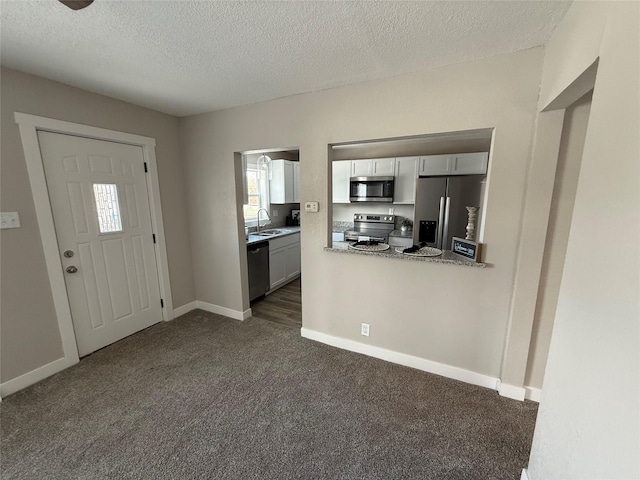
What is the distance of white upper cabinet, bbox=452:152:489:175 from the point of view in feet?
12.3

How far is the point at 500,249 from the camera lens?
1.87 meters

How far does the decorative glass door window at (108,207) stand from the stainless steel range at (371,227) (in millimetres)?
3332

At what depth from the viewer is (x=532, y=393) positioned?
192cm

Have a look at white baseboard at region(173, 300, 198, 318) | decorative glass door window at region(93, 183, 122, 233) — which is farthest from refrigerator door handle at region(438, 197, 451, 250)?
decorative glass door window at region(93, 183, 122, 233)

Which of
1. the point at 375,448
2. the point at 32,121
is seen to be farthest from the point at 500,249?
the point at 32,121

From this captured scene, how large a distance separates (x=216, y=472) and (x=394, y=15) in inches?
103

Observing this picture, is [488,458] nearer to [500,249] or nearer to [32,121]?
[500,249]

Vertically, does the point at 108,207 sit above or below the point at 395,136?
below

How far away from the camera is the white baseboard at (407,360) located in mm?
2074

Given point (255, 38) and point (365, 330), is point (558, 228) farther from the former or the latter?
point (255, 38)

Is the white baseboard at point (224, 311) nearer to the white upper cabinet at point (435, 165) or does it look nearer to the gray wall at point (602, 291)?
the gray wall at point (602, 291)

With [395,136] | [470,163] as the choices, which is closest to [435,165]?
[470,163]

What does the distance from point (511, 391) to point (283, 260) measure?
10.4 ft

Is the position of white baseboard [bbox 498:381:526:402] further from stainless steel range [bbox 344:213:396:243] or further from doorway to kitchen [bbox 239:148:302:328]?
stainless steel range [bbox 344:213:396:243]
